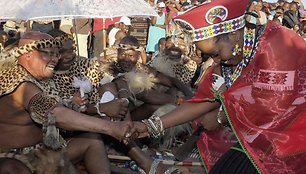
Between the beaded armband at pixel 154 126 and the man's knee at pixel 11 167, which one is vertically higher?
the beaded armband at pixel 154 126

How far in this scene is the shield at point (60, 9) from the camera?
6449mm

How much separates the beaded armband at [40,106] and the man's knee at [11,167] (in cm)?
44

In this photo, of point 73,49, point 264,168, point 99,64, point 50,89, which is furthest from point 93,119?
point 99,64

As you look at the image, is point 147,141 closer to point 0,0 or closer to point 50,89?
point 0,0

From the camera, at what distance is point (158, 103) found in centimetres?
767

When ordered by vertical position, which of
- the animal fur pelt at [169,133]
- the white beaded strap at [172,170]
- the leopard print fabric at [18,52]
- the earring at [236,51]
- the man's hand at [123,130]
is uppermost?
the earring at [236,51]

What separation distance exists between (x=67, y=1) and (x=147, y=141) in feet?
7.23

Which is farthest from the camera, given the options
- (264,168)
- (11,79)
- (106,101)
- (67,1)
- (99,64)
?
(99,64)

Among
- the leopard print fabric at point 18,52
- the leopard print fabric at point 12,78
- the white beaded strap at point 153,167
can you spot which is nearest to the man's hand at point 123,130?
the leopard print fabric at point 12,78

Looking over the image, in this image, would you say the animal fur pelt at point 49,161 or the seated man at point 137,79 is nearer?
the animal fur pelt at point 49,161

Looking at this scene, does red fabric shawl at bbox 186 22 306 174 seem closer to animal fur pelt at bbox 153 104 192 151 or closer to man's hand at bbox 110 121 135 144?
man's hand at bbox 110 121 135 144

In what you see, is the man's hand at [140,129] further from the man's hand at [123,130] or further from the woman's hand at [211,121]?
the woman's hand at [211,121]

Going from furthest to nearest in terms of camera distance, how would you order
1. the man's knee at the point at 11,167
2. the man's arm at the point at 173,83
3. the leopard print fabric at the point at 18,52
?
the man's arm at the point at 173,83 → the leopard print fabric at the point at 18,52 → the man's knee at the point at 11,167

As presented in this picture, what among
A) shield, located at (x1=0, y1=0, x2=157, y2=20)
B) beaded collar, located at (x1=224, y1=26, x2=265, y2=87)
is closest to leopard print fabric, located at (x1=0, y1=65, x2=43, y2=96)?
beaded collar, located at (x1=224, y1=26, x2=265, y2=87)
